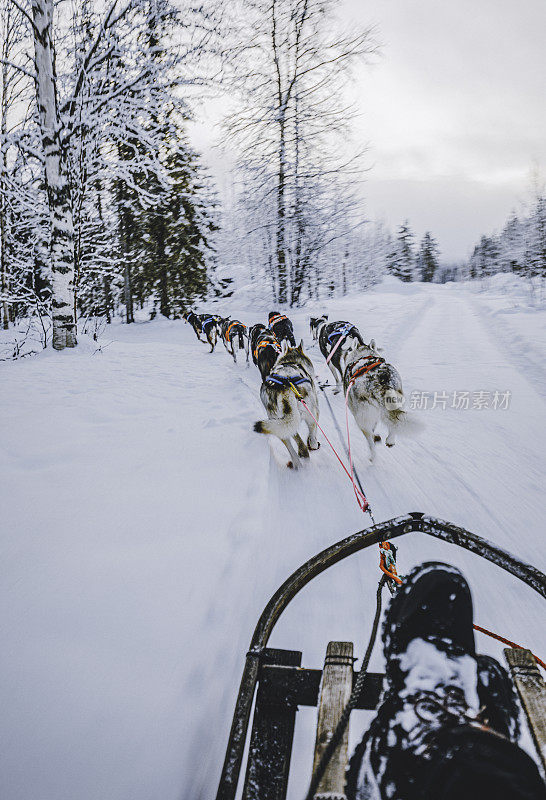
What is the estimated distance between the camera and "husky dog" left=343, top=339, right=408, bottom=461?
11.4 ft

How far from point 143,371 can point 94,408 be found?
9.32 ft

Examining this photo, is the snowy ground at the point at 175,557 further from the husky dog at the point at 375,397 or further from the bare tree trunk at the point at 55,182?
the bare tree trunk at the point at 55,182

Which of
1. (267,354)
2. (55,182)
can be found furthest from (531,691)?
(55,182)

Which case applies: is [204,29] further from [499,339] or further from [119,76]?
[499,339]

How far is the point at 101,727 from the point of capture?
1.30 metres

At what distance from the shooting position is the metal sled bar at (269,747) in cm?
89

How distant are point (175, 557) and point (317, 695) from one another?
129 cm

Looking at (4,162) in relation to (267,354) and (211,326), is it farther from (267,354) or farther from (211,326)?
(267,354)

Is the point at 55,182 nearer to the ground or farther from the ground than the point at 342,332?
farther from the ground

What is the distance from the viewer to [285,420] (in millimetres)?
3500

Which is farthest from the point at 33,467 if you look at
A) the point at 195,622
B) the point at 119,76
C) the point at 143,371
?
the point at 119,76

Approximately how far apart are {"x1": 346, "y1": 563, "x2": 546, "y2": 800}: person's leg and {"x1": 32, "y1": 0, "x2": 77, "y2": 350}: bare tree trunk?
826 cm

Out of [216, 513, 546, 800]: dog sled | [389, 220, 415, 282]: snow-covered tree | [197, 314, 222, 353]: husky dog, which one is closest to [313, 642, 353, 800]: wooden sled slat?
[216, 513, 546, 800]: dog sled

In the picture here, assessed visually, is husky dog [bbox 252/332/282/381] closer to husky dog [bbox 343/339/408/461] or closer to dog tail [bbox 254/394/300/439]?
husky dog [bbox 343/339/408/461]
